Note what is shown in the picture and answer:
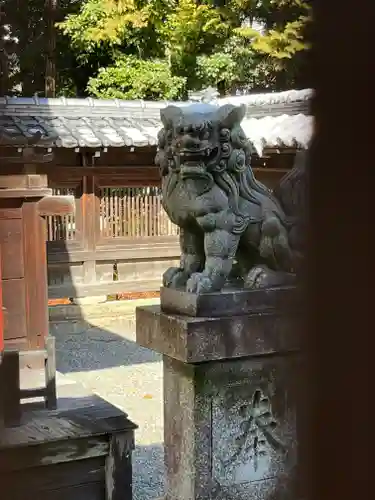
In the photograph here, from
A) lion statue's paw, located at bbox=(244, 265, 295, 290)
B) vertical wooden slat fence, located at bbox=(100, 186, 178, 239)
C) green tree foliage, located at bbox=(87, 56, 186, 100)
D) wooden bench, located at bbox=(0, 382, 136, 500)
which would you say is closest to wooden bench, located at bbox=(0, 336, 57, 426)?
wooden bench, located at bbox=(0, 382, 136, 500)

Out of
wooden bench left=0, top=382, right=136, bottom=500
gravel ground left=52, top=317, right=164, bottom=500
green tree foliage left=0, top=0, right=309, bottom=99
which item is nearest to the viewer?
wooden bench left=0, top=382, right=136, bottom=500

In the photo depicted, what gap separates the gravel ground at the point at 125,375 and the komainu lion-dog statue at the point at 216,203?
1.60m

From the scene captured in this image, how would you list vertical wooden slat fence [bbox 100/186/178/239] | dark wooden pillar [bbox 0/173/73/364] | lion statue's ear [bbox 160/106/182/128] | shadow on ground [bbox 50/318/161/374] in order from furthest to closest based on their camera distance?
1. vertical wooden slat fence [bbox 100/186/178/239]
2. shadow on ground [bbox 50/318/161/374]
3. dark wooden pillar [bbox 0/173/73/364]
4. lion statue's ear [bbox 160/106/182/128]

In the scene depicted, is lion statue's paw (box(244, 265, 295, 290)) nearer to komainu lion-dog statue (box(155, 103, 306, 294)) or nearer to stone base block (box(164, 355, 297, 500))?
komainu lion-dog statue (box(155, 103, 306, 294))

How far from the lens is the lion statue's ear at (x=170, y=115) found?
2260 mm

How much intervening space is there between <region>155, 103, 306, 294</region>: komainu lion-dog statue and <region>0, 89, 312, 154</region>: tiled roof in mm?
3377

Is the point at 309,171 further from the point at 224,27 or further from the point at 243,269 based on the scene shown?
the point at 224,27

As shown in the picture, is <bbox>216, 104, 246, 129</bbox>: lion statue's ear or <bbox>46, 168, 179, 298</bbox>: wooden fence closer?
<bbox>216, 104, 246, 129</bbox>: lion statue's ear

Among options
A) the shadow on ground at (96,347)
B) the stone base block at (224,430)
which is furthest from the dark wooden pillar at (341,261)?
the shadow on ground at (96,347)

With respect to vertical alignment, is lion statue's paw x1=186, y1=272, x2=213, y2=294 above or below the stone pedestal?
above

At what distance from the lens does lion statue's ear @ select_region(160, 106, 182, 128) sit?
7.41 feet

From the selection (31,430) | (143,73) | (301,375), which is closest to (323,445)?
(301,375)

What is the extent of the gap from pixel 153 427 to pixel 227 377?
2278 millimetres

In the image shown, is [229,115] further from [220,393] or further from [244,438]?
[244,438]
